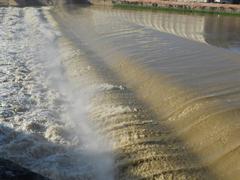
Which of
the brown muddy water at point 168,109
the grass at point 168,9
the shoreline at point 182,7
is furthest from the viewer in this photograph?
the grass at point 168,9

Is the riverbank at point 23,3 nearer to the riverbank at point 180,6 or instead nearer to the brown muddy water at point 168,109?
the riverbank at point 180,6

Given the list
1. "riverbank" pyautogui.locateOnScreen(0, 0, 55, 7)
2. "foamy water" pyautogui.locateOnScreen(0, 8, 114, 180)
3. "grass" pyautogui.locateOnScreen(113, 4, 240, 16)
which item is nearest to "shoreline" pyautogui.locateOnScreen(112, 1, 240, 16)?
"grass" pyautogui.locateOnScreen(113, 4, 240, 16)

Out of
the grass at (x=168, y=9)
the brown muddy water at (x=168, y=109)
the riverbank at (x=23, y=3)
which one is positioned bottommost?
the grass at (x=168, y=9)

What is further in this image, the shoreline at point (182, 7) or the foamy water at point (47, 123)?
the shoreline at point (182, 7)

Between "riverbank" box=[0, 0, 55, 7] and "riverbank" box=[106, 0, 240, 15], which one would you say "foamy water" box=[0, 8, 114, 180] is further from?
"riverbank" box=[0, 0, 55, 7]

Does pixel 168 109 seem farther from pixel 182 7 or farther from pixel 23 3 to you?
pixel 23 3

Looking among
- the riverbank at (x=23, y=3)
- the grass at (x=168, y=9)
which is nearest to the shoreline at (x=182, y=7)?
the grass at (x=168, y=9)

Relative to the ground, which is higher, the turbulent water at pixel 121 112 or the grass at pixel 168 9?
the turbulent water at pixel 121 112

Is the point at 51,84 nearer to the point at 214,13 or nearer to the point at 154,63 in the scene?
the point at 154,63
